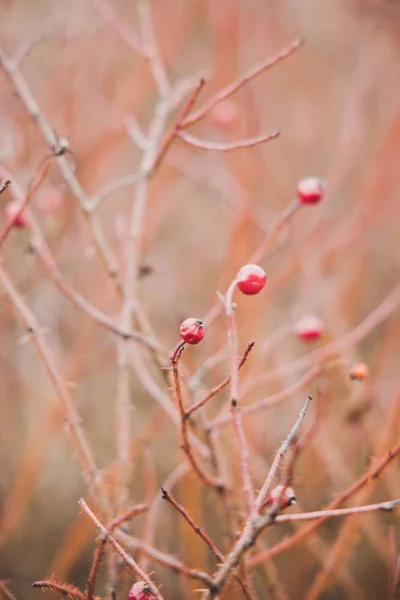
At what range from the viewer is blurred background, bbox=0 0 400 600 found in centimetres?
164

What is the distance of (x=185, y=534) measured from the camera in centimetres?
122

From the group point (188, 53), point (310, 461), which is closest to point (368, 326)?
point (310, 461)

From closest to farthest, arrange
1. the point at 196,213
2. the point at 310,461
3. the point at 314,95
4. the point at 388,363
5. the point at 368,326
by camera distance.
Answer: the point at 368,326, the point at 310,461, the point at 388,363, the point at 314,95, the point at 196,213

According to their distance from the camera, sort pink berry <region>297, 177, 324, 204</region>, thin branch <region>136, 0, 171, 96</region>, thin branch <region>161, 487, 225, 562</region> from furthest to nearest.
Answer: thin branch <region>136, 0, 171, 96</region>, pink berry <region>297, 177, 324, 204</region>, thin branch <region>161, 487, 225, 562</region>

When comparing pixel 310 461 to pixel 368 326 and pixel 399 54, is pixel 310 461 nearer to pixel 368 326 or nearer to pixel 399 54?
pixel 368 326

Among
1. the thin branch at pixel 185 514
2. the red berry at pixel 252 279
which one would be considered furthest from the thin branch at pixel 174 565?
the red berry at pixel 252 279

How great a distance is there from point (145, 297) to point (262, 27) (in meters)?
1.54

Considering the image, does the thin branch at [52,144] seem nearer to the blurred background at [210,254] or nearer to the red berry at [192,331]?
the blurred background at [210,254]

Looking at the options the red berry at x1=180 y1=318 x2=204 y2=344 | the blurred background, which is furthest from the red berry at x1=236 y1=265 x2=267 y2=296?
the blurred background

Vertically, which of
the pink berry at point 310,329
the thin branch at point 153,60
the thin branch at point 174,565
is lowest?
the thin branch at point 174,565

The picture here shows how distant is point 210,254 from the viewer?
3.43m

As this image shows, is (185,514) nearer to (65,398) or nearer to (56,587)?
(56,587)

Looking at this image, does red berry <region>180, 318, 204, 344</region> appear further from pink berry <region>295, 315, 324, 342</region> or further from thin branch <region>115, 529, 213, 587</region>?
pink berry <region>295, 315, 324, 342</region>

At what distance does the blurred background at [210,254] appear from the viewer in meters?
1.64
